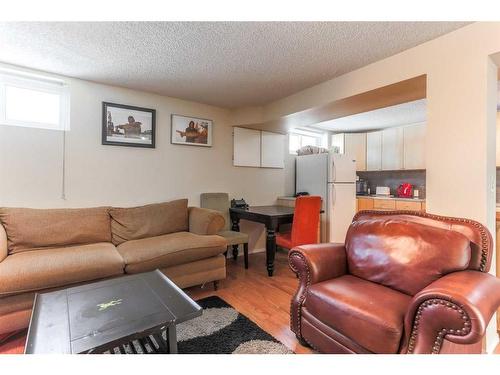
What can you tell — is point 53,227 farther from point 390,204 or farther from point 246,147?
point 390,204

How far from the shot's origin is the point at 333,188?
141 inches

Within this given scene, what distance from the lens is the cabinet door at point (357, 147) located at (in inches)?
183

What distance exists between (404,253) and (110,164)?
288 centimetres

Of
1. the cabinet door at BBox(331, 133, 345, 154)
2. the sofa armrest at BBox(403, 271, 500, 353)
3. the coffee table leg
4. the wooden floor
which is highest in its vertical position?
the cabinet door at BBox(331, 133, 345, 154)

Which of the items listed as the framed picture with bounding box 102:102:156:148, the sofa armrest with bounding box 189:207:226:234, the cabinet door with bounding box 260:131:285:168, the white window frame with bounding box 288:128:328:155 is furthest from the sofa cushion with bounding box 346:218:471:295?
the white window frame with bounding box 288:128:328:155

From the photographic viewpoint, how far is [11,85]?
221cm

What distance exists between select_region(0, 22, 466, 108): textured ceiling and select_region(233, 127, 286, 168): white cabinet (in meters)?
1.11

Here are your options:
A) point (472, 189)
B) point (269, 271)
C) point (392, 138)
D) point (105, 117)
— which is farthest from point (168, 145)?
point (392, 138)

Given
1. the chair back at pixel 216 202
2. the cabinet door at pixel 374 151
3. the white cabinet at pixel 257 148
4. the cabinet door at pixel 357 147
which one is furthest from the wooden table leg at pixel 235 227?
the cabinet door at pixel 374 151

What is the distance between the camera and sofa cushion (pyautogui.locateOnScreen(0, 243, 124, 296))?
1.56m

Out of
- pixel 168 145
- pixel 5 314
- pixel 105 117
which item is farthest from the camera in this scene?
pixel 168 145

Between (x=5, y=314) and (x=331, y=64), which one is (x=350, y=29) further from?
(x=5, y=314)

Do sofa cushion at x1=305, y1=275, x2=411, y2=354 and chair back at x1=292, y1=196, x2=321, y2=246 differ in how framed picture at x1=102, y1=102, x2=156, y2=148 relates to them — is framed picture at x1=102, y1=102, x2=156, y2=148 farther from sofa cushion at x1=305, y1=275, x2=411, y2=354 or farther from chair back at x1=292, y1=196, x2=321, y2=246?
sofa cushion at x1=305, y1=275, x2=411, y2=354
